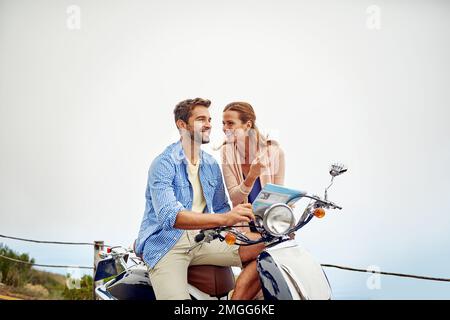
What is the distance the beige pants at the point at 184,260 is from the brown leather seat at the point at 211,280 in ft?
0.09

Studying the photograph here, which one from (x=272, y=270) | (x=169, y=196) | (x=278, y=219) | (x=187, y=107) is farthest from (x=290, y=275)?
(x=187, y=107)

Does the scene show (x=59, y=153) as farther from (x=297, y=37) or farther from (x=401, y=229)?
(x=401, y=229)

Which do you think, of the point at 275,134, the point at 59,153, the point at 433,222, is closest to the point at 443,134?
the point at 433,222

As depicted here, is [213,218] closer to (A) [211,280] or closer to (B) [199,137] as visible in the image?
(A) [211,280]

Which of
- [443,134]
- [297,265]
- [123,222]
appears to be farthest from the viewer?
[443,134]

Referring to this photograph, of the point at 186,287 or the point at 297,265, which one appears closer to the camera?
the point at 297,265

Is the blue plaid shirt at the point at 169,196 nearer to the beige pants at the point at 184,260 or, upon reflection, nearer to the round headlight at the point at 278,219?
the beige pants at the point at 184,260

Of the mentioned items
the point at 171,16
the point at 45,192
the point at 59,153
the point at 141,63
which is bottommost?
the point at 45,192

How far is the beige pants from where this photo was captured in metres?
2.23

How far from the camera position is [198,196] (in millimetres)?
2469

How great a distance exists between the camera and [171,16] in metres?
3.32

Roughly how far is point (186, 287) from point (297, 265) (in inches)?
21.6

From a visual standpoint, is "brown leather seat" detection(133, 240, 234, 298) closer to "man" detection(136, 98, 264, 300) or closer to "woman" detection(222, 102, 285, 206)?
"man" detection(136, 98, 264, 300)

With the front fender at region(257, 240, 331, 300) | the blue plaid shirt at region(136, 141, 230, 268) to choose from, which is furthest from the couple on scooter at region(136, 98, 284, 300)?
the front fender at region(257, 240, 331, 300)
